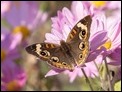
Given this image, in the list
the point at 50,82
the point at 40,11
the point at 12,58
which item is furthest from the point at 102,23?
the point at 40,11

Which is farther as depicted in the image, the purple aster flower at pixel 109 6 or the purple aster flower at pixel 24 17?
the purple aster flower at pixel 24 17

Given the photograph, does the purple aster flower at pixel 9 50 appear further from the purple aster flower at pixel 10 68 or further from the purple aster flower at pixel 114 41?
the purple aster flower at pixel 114 41

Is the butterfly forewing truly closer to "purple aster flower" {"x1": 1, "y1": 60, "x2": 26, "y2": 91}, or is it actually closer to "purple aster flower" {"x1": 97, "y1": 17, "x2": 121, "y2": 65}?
"purple aster flower" {"x1": 97, "y1": 17, "x2": 121, "y2": 65}

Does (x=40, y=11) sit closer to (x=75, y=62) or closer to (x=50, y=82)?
(x=50, y=82)

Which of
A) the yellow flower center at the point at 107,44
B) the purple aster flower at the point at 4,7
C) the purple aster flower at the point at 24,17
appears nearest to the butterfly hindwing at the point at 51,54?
the yellow flower center at the point at 107,44

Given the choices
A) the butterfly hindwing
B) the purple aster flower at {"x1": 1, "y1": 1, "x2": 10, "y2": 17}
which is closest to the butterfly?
the butterfly hindwing

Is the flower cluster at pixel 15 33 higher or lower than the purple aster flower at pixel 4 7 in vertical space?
lower

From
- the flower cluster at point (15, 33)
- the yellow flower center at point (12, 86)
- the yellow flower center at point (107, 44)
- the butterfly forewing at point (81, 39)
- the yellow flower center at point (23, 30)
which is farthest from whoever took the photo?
the yellow flower center at point (23, 30)

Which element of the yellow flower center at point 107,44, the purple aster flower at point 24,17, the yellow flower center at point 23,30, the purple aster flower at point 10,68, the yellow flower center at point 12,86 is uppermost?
the purple aster flower at point 24,17
